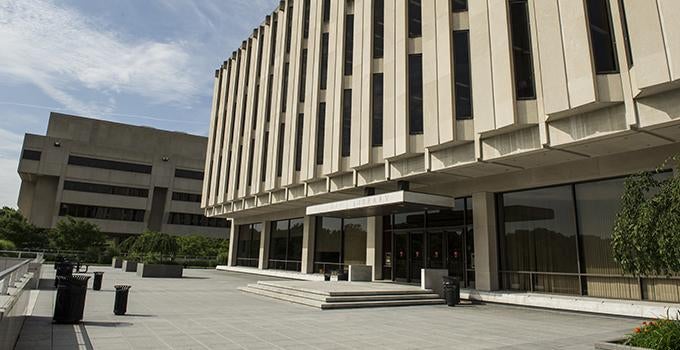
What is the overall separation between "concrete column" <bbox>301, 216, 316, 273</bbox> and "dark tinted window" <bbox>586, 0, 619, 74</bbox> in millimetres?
22918

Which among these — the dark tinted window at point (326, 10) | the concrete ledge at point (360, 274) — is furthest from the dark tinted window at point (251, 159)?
the concrete ledge at point (360, 274)

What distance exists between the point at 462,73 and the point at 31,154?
76.3 meters

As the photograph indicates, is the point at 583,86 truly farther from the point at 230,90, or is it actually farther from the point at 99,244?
A: the point at 99,244

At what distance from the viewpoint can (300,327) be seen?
37.0 feet

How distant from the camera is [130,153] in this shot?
77.4 metres

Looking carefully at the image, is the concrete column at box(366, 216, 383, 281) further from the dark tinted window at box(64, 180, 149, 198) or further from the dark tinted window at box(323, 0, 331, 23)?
the dark tinted window at box(64, 180, 149, 198)

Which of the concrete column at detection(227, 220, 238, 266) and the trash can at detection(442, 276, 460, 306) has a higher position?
the concrete column at detection(227, 220, 238, 266)

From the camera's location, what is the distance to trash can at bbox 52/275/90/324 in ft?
33.6

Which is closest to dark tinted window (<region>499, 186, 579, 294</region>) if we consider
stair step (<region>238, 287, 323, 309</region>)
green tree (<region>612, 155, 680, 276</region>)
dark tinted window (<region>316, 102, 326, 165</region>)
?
stair step (<region>238, 287, 323, 309</region>)

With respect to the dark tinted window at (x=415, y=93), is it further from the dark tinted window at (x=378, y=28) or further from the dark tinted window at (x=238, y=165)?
the dark tinted window at (x=238, y=165)

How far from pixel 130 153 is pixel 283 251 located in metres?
54.1

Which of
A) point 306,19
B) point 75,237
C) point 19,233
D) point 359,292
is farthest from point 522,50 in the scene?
point 19,233

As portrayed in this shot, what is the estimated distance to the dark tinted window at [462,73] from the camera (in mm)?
17828

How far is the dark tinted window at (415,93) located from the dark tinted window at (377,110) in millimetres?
2274
